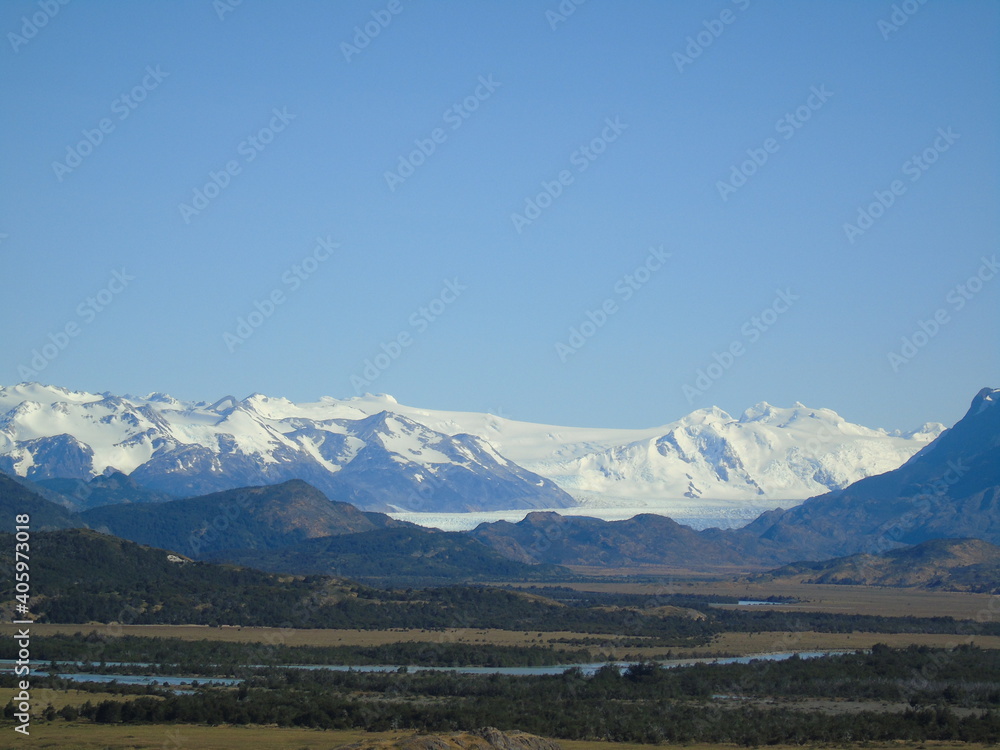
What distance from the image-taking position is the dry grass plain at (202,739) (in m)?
74.9

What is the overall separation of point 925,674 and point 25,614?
103 m

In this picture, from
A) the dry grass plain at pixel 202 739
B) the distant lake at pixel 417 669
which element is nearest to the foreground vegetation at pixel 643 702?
the dry grass plain at pixel 202 739

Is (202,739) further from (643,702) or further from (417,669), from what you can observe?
(417,669)

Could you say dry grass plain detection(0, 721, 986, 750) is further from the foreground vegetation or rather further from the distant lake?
the distant lake

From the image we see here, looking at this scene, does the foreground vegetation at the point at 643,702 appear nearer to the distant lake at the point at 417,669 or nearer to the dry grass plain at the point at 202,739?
the dry grass plain at the point at 202,739

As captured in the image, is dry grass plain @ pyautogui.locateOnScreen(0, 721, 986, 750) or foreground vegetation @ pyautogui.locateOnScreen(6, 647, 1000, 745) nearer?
dry grass plain @ pyautogui.locateOnScreen(0, 721, 986, 750)

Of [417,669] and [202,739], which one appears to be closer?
[202,739]

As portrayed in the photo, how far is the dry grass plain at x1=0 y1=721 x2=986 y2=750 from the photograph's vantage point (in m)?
74.9

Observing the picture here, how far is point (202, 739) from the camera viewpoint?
7875cm

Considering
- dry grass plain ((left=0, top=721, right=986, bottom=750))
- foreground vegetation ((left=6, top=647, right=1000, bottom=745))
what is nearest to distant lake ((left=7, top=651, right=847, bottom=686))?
foreground vegetation ((left=6, top=647, right=1000, bottom=745))

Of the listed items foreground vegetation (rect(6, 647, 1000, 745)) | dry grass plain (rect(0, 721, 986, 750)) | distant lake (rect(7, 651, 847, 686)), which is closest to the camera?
dry grass plain (rect(0, 721, 986, 750))

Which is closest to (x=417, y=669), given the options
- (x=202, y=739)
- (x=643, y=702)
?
(x=643, y=702)

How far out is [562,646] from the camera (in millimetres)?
149125

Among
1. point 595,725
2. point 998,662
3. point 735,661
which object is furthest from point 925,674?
point 595,725
